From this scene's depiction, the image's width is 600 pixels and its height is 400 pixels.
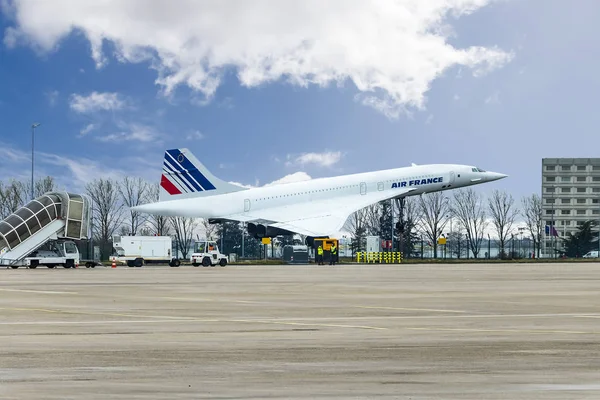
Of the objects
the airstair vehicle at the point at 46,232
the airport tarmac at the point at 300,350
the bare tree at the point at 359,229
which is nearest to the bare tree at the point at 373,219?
the bare tree at the point at 359,229

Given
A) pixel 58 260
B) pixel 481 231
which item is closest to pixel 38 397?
pixel 58 260

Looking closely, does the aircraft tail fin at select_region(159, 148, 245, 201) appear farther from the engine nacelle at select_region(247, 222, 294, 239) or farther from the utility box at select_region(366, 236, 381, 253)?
the utility box at select_region(366, 236, 381, 253)

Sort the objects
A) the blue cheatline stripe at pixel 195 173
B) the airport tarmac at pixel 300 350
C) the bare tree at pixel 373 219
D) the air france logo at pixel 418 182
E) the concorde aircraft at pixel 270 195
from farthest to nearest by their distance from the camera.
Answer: the bare tree at pixel 373 219 → the air france logo at pixel 418 182 → the blue cheatline stripe at pixel 195 173 → the concorde aircraft at pixel 270 195 → the airport tarmac at pixel 300 350

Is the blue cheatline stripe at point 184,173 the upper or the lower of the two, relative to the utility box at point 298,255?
upper

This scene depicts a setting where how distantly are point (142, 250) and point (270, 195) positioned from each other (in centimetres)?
2240

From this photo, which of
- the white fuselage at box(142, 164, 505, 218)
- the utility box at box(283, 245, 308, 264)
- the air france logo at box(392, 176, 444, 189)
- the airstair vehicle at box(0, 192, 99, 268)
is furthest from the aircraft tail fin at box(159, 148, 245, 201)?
the airstair vehicle at box(0, 192, 99, 268)

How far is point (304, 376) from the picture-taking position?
10508 mm

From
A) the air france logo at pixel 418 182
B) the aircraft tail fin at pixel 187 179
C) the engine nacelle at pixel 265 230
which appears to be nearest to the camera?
the engine nacelle at pixel 265 230

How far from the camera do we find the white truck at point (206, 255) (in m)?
81.1

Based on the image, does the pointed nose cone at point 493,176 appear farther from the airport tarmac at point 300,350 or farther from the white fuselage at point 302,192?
the airport tarmac at point 300,350

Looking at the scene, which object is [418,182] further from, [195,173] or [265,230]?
[195,173]

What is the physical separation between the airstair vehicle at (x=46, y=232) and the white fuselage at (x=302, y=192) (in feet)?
76.9

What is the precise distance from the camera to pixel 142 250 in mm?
80688

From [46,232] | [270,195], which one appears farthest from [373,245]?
[46,232]
